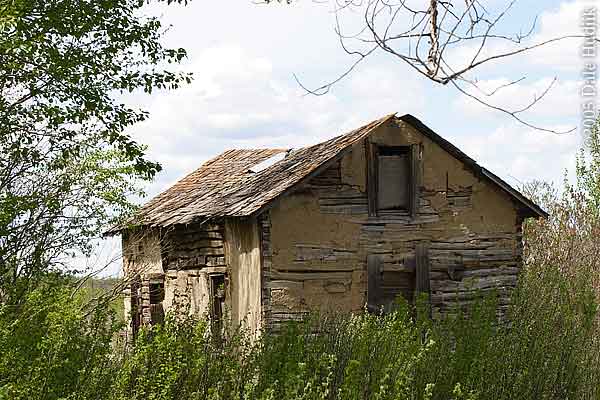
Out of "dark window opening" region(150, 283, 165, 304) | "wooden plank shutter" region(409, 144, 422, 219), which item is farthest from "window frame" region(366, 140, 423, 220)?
"dark window opening" region(150, 283, 165, 304)

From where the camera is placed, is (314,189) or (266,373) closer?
(266,373)

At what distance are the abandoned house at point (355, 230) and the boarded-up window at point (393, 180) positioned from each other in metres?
0.02

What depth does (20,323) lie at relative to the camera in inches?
248

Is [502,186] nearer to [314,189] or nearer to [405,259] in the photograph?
[405,259]

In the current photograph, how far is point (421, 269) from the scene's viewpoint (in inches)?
597

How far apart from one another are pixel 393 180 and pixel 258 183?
217 cm

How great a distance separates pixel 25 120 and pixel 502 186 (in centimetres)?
762

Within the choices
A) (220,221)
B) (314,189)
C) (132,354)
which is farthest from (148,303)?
(132,354)

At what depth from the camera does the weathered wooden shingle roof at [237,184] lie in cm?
1425

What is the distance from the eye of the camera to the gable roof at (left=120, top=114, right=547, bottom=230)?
14.2 m

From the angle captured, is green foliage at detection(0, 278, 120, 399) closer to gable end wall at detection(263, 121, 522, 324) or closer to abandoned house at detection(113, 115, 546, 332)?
abandoned house at detection(113, 115, 546, 332)

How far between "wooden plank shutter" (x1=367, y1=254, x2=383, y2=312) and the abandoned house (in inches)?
0.6

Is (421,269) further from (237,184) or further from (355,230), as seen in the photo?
(237,184)

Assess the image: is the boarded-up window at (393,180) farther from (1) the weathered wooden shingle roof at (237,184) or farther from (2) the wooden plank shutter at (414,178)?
(1) the weathered wooden shingle roof at (237,184)
